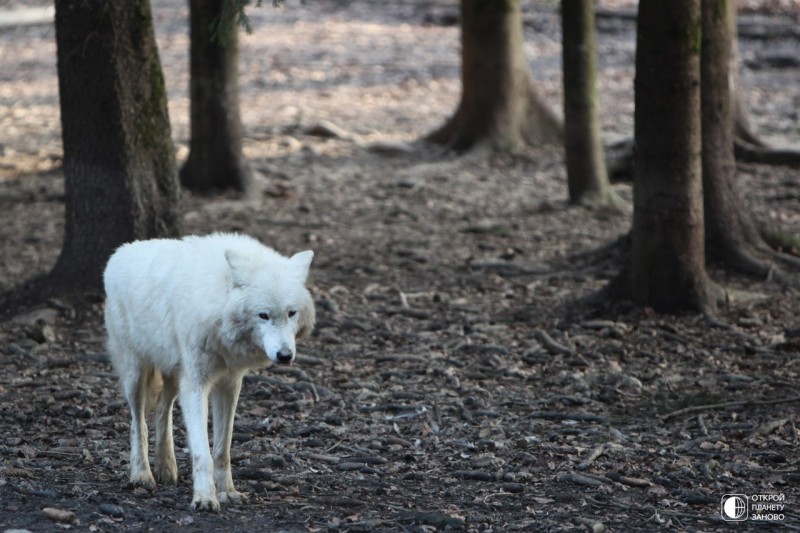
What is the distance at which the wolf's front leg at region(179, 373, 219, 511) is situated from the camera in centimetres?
543

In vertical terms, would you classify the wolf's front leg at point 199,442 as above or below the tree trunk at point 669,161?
below

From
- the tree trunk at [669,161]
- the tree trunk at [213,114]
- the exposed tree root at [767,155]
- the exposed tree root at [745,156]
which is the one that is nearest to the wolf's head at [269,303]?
the tree trunk at [669,161]

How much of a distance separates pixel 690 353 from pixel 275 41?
62.9ft

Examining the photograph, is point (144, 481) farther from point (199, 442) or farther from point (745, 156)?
point (745, 156)

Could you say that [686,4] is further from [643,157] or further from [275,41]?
[275,41]

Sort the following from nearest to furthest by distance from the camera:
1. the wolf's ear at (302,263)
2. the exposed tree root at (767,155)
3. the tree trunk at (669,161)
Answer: the wolf's ear at (302,263) < the tree trunk at (669,161) < the exposed tree root at (767,155)

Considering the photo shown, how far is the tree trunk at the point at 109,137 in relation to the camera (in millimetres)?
8547

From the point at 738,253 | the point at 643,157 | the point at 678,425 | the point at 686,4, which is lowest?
the point at 678,425

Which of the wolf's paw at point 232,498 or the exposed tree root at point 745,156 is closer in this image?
the wolf's paw at point 232,498

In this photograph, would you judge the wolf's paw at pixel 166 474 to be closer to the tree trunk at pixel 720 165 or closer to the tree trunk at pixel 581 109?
the tree trunk at pixel 720 165

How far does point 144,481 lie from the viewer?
5.81 m

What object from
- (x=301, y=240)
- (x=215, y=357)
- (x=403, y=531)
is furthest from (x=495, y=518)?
(x=301, y=240)

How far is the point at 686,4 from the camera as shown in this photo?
825cm

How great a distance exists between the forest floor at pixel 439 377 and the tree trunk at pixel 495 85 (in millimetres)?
438
